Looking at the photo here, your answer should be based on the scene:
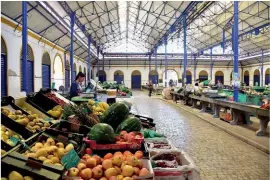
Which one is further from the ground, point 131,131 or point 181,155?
point 131,131

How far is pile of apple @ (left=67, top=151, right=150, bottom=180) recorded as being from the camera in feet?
7.09

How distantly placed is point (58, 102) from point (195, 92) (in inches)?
356

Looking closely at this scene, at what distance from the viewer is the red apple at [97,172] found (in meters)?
2.20

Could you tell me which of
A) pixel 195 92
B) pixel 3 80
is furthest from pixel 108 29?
pixel 3 80

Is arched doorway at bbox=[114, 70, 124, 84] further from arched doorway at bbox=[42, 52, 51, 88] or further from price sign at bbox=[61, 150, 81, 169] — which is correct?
price sign at bbox=[61, 150, 81, 169]

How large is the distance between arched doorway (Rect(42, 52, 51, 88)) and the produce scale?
38.4 feet

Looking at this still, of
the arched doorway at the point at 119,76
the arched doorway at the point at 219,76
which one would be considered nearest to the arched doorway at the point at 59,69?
the arched doorway at the point at 119,76

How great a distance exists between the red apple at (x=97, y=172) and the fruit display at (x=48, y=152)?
29cm

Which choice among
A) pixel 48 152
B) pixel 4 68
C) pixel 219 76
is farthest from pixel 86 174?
pixel 219 76

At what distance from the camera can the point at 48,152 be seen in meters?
2.34

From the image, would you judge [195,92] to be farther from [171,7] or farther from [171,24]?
[171,24]

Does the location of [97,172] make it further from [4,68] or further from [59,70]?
[59,70]

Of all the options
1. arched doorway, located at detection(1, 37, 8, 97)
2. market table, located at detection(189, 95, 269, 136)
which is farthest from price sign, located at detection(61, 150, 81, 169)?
arched doorway, located at detection(1, 37, 8, 97)

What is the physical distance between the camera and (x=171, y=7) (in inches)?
666
